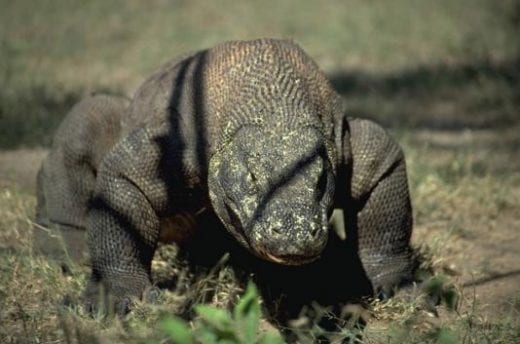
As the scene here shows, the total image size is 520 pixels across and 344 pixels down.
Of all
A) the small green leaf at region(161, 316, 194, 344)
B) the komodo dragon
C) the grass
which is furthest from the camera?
the grass

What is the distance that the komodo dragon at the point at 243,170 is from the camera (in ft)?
11.0

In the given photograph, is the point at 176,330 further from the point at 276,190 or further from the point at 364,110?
the point at 364,110

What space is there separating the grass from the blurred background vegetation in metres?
0.02

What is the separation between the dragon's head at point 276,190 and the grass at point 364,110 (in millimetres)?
298

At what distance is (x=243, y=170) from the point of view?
349 centimetres

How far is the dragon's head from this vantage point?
10.4ft

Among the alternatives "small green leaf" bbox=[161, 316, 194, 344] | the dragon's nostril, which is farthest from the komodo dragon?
"small green leaf" bbox=[161, 316, 194, 344]

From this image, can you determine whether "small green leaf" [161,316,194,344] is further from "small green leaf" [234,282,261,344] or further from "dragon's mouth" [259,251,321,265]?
"dragon's mouth" [259,251,321,265]

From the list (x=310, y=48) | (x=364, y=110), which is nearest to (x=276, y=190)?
(x=364, y=110)

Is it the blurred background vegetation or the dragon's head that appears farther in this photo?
the blurred background vegetation

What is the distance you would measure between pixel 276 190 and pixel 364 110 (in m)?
5.23

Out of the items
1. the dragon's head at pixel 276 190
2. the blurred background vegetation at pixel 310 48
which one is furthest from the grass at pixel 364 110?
the dragon's head at pixel 276 190

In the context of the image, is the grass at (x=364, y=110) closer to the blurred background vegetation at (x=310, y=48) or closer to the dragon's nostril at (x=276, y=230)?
the blurred background vegetation at (x=310, y=48)

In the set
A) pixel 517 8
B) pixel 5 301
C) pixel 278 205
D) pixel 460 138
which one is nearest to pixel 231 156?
pixel 278 205
